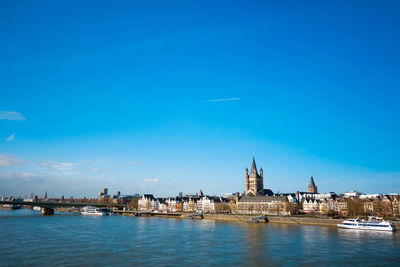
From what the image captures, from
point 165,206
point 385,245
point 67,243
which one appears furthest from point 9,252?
point 165,206

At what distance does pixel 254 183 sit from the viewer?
15650cm

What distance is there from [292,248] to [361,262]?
9.94 meters

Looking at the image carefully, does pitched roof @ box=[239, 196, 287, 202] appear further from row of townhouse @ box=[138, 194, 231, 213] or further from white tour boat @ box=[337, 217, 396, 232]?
white tour boat @ box=[337, 217, 396, 232]

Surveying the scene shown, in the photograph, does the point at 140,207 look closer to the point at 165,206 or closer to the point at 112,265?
the point at 165,206

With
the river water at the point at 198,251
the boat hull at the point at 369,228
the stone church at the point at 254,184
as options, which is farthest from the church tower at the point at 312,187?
the river water at the point at 198,251

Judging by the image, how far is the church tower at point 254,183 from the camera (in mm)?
155663

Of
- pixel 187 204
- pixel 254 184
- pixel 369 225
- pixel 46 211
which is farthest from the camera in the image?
pixel 187 204

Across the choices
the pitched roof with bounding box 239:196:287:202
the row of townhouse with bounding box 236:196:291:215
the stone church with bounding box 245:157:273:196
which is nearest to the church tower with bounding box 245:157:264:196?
the stone church with bounding box 245:157:273:196

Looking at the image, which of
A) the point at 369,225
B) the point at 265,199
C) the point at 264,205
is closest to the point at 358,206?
the point at 369,225

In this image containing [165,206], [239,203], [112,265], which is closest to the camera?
[112,265]

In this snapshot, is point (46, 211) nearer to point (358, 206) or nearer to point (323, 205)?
point (323, 205)

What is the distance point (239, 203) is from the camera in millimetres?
139250

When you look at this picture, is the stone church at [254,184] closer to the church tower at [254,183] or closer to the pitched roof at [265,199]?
the church tower at [254,183]

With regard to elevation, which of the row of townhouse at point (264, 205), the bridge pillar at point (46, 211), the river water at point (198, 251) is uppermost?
the row of townhouse at point (264, 205)
